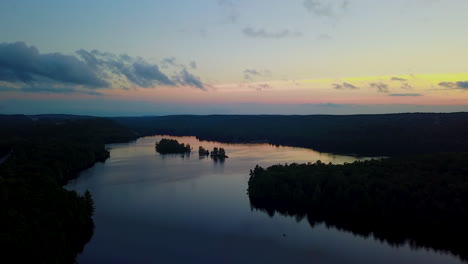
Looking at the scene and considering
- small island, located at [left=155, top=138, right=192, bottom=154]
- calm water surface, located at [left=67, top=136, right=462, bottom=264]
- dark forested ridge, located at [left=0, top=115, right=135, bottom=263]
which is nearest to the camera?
dark forested ridge, located at [left=0, top=115, right=135, bottom=263]

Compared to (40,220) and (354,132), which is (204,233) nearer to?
(40,220)

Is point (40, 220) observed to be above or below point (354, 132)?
below

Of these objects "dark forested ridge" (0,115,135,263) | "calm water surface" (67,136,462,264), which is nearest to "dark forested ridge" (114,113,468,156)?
"calm water surface" (67,136,462,264)

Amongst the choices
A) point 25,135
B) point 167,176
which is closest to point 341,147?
point 167,176

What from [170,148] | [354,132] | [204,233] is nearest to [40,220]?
[204,233]

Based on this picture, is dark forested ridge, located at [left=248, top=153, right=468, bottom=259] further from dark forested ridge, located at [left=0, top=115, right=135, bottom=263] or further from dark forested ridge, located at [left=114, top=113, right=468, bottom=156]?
dark forested ridge, located at [left=114, top=113, right=468, bottom=156]

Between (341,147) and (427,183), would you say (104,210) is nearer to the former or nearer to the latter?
(427,183)

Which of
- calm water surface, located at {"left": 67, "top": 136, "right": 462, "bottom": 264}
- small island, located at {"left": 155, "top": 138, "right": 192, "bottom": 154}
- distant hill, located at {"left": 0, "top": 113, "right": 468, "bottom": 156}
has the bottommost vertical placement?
calm water surface, located at {"left": 67, "top": 136, "right": 462, "bottom": 264}

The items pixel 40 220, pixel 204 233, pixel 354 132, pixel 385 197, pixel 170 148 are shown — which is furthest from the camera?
pixel 354 132
